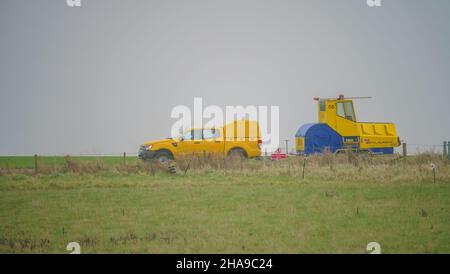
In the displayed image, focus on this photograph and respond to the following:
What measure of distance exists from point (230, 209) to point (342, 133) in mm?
16696

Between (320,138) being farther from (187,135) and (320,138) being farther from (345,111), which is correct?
(187,135)

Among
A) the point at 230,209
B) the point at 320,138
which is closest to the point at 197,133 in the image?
the point at 320,138

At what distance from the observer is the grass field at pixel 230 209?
1165 cm

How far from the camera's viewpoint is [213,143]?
31.4 m

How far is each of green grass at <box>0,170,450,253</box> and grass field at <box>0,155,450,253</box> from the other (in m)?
0.03

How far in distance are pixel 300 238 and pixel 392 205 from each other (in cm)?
547

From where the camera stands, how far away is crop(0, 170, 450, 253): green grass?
11523mm

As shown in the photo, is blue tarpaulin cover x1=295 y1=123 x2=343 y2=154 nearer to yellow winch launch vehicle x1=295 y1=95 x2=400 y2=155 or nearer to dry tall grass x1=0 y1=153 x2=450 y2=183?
yellow winch launch vehicle x1=295 y1=95 x2=400 y2=155

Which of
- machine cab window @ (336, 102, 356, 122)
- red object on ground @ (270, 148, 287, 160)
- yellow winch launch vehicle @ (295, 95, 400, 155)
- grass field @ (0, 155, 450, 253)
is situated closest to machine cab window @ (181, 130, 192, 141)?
grass field @ (0, 155, 450, 253)

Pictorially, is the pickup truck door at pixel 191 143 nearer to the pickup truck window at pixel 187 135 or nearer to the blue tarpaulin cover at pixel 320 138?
the pickup truck window at pixel 187 135

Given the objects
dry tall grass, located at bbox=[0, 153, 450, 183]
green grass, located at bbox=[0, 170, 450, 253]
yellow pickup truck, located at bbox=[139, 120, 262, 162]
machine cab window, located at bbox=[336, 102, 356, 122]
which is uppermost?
machine cab window, located at bbox=[336, 102, 356, 122]
